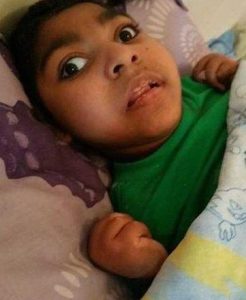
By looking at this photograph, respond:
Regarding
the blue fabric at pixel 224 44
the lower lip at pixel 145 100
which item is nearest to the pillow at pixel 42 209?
the lower lip at pixel 145 100

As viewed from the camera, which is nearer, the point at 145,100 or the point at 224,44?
the point at 145,100

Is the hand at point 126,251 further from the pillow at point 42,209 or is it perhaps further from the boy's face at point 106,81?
the boy's face at point 106,81

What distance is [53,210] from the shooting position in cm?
74

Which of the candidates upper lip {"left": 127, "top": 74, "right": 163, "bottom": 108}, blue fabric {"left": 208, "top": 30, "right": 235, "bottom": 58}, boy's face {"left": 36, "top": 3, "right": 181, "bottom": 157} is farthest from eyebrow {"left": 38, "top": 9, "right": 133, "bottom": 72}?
blue fabric {"left": 208, "top": 30, "right": 235, "bottom": 58}

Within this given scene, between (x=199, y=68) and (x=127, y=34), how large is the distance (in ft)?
0.55

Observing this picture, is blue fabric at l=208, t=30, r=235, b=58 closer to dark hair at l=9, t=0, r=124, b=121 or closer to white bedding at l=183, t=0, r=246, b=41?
white bedding at l=183, t=0, r=246, b=41

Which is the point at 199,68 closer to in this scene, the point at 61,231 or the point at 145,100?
the point at 145,100

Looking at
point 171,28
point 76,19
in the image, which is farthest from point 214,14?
point 76,19

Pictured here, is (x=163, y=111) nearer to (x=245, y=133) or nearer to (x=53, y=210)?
(x=245, y=133)

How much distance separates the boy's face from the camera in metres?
0.89

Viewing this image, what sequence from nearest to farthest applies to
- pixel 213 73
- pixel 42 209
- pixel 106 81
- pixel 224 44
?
pixel 42 209, pixel 106 81, pixel 213 73, pixel 224 44

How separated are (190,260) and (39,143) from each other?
0.27 meters

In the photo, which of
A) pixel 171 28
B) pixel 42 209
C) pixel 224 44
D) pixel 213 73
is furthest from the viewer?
pixel 224 44

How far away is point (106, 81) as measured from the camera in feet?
2.91
